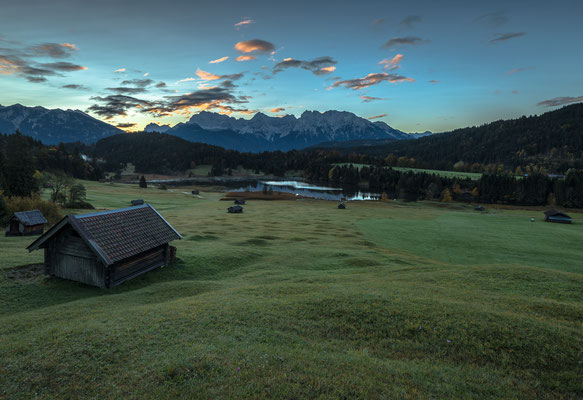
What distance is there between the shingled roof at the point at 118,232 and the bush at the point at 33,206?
113 feet

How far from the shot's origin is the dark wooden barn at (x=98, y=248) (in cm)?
2084

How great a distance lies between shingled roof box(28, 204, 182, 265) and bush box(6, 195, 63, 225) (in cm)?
3443

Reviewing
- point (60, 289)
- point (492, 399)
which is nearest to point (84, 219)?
point (60, 289)

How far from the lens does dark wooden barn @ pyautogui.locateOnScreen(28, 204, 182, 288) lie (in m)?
20.8

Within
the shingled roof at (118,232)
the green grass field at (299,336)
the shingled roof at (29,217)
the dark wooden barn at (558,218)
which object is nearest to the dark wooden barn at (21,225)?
the shingled roof at (29,217)

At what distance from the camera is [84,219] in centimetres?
2139

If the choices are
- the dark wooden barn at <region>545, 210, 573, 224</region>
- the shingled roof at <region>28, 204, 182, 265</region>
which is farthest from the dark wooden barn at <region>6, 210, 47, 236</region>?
the dark wooden barn at <region>545, 210, 573, 224</region>

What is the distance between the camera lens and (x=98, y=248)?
20.3m

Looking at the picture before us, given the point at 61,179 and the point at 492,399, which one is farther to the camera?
the point at 61,179

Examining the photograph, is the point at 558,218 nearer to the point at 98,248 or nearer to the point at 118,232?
the point at 118,232

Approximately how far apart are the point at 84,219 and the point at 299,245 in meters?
24.8

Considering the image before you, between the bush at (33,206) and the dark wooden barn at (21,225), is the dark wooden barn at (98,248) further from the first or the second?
the bush at (33,206)

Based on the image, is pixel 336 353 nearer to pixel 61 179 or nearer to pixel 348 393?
pixel 348 393

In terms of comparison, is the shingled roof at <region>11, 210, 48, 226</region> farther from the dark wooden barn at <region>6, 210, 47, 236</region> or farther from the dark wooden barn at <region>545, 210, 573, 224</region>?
the dark wooden barn at <region>545, 210, 573, 224</region>
